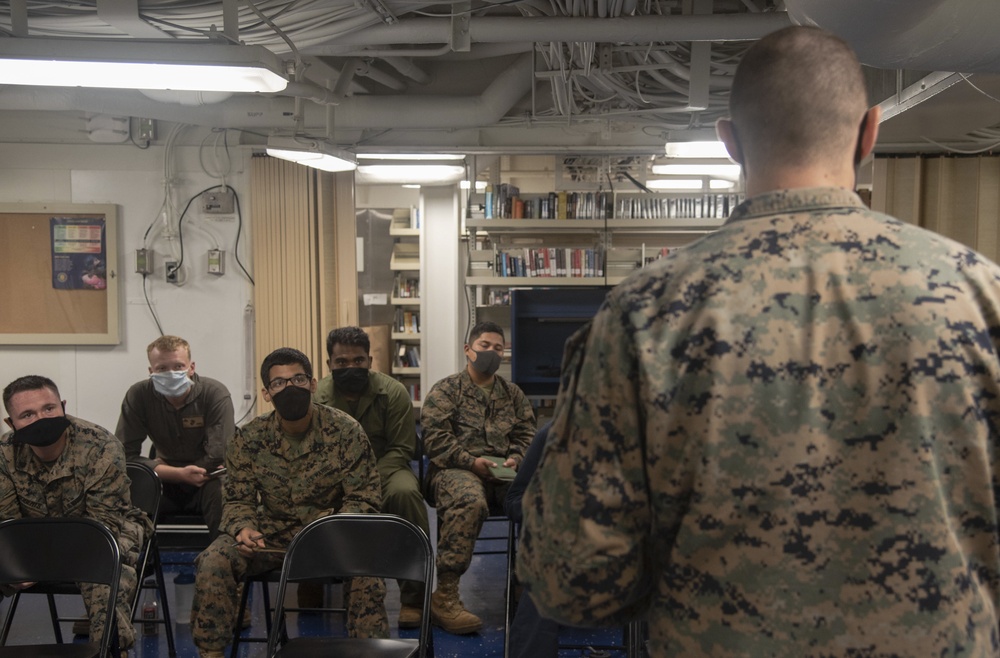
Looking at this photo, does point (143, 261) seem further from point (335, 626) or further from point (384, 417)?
point (335, 626)

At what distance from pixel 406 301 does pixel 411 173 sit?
79.8 inches

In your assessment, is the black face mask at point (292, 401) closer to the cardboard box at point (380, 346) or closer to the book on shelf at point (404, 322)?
the cardboard box at point (380, 346)

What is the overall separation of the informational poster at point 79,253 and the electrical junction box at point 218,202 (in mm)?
782

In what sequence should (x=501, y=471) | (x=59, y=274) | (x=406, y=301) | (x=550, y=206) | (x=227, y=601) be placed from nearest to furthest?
1. (x=227, y=601)
2. (x=501, y=471)
3. (x=59, y=274)
4. (x=550, y=206)
5. (x=406, y=301)

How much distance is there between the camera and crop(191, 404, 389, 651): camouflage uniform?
3.52 meters

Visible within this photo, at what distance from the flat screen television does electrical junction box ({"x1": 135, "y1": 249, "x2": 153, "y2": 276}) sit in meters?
2.87

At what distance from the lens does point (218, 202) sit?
6883mm

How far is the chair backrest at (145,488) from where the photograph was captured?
153 inches

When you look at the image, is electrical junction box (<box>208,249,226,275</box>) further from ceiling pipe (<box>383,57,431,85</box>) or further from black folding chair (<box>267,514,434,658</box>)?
black folding chair (<box>267,514,434,658</box>)

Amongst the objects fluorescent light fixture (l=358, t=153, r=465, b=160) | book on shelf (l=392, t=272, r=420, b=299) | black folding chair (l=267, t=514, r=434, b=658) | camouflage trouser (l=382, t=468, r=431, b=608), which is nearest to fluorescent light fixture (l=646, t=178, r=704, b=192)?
fluorescent light fixture (l=358, t=153, r=465, b=160)

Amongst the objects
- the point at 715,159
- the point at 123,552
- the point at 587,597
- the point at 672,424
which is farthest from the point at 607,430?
the point at 715,159

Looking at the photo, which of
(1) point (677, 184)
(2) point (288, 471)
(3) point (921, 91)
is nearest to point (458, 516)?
(2) point (288, 471)

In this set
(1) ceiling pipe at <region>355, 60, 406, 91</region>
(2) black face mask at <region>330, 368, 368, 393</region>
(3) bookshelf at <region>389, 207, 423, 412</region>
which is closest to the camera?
(2) black face mask at <region>330, 368, 368, 393</region>

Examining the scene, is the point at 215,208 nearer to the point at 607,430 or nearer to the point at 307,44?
the point at 307,44
